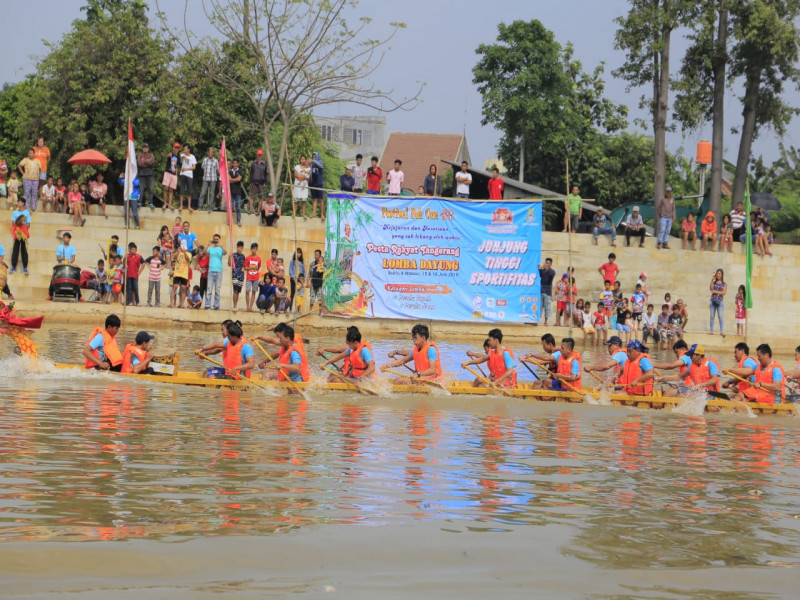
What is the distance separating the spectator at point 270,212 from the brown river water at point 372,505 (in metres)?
12.8

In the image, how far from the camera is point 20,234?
2361 cm

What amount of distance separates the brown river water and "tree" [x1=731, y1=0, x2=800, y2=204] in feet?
59.6

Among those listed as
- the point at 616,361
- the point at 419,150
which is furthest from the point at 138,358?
the point at 419,150

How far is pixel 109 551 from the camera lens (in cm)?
622

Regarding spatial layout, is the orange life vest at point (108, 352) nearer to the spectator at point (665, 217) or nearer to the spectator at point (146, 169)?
the spectator at point (146, 169)

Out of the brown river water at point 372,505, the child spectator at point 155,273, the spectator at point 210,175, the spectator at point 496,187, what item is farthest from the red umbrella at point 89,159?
the brown river water at point 372,505

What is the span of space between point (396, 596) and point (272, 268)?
1802 cm

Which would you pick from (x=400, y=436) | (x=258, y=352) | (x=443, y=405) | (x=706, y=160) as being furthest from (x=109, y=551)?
(x=706, y=160)

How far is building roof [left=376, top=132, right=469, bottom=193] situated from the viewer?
57125mm

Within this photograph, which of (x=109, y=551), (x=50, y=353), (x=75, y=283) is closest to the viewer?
(x=109, y=551)

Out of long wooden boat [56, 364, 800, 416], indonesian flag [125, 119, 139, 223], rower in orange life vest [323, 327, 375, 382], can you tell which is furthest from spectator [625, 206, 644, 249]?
rower in orange life vest [323, 327, 375, 382]

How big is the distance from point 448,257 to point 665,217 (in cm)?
678

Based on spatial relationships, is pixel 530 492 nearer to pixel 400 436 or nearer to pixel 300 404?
pixel 400 436

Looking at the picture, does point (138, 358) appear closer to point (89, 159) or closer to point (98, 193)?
point (98, 193)
